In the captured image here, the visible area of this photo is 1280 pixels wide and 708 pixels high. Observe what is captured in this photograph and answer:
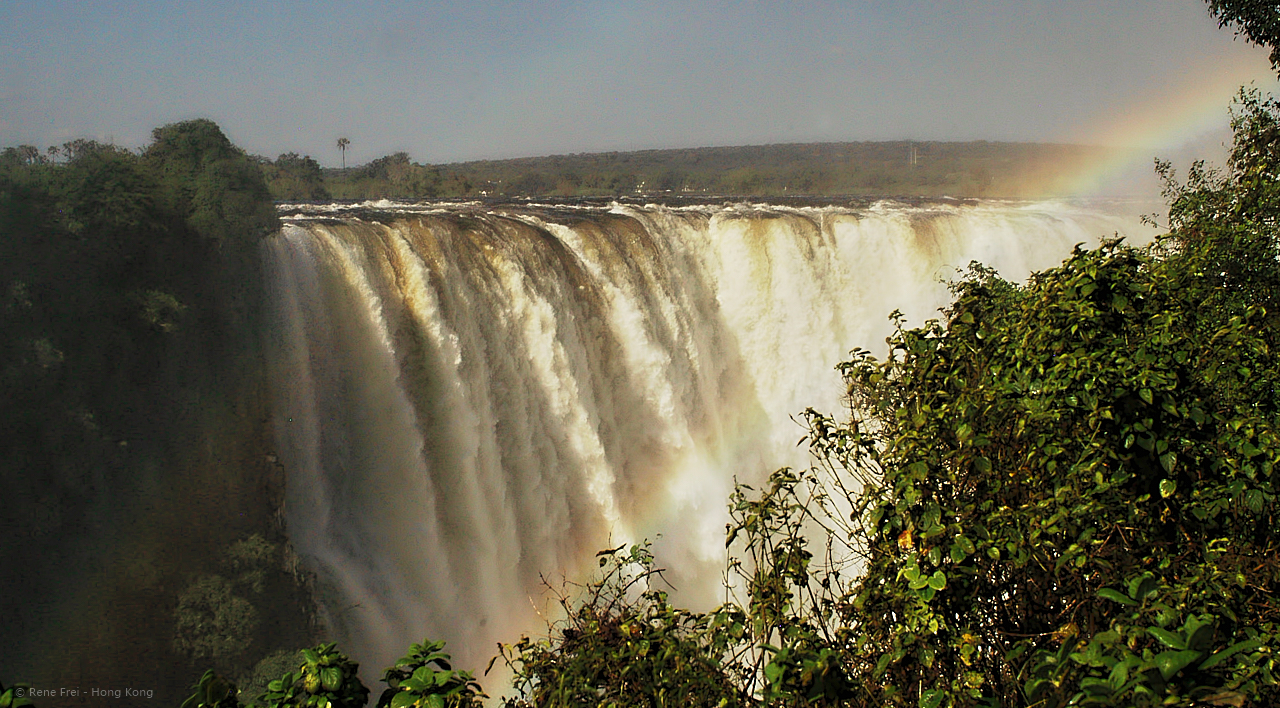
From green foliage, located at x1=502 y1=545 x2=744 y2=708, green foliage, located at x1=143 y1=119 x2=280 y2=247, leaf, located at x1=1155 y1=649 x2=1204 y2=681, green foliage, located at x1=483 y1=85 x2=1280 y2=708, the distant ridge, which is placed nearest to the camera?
leaf, located at x1=1155 y1=649 x2=1204 y2=681

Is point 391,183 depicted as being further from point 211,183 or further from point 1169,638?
point 1169,638

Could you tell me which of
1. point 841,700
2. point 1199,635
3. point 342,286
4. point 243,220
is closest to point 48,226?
point 243,220

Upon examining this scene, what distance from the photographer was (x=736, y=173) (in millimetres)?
64438

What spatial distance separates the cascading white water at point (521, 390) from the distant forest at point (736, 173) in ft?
57.6

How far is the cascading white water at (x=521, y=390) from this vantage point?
11.3 m

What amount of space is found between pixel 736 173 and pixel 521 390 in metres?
54.2

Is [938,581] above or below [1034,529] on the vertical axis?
below

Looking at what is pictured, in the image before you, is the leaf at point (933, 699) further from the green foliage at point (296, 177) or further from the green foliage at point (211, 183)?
the green foliage at point (296, 177)

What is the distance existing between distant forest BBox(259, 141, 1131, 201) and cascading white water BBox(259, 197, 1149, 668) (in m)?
17.6

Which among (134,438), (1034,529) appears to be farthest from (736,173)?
(1034,529)

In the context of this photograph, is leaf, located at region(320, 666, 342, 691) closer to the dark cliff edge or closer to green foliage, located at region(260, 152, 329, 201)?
the dark cliff edge

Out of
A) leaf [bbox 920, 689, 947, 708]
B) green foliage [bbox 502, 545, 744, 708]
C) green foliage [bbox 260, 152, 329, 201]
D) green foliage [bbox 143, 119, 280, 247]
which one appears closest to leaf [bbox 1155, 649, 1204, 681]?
leaf [bbox 920, 689, 947, 708]

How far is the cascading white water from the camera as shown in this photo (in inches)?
444

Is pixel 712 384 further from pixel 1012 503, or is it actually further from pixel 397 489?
pixel 1012 503
